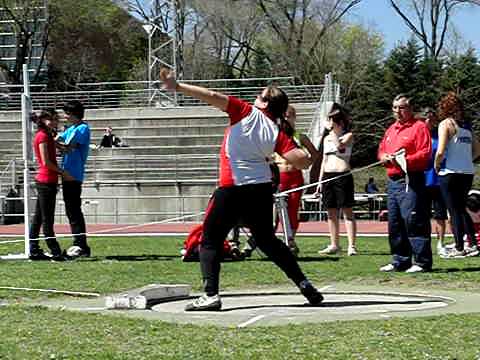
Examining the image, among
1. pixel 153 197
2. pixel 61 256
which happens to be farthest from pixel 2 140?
pixel 61 256

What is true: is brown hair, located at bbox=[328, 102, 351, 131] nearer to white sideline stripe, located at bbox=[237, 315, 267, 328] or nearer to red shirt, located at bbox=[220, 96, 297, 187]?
red shirt, located at bbox=[220, 96, 297, 187]

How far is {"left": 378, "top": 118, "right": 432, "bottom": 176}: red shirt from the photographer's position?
34.9 feet

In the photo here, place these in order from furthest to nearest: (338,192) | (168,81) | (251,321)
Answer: (338,192)
(168,81)
(251,321)

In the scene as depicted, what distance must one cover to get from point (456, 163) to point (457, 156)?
0.28 feet

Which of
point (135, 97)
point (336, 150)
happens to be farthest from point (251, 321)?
point (135, 97)

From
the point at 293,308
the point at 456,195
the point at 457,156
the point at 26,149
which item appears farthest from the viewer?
the point at 26,149

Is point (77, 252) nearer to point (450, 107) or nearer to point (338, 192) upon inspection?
point (338, 192)

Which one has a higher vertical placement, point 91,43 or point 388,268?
point 91,43

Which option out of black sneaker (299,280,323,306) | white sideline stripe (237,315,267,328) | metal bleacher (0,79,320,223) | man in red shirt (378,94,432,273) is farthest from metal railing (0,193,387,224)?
white sideline stripe (237,315,267,328)

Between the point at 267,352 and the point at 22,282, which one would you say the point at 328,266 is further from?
the point at 267,352

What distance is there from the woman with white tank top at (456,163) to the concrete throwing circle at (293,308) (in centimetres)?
388

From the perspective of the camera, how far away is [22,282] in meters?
10.4

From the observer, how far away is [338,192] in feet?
43.2

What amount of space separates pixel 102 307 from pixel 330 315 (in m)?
1.92
